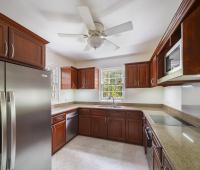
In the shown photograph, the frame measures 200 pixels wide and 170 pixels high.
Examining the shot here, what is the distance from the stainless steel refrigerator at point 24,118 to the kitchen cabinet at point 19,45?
20cm

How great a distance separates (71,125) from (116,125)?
1229 mm

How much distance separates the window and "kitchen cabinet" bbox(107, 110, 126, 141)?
835 millimetres

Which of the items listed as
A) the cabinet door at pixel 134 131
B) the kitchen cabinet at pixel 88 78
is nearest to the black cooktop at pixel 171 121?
the cabinet door at pixel 134 131

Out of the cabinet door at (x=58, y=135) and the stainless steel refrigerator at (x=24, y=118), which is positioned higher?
the stainless steel refrigerator at (x=24, y=118)

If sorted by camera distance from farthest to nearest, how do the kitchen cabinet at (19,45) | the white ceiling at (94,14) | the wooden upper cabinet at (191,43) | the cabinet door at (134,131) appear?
the cabinet door at (134,131), the white ceiling at (94,14), the kitchen cabinet at (19,45), the wooden upper cabinet at (191,43)

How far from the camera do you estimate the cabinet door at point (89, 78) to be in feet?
13.1

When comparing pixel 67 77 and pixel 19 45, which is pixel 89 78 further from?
pixel 19 45

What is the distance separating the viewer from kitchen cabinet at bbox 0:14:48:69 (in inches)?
52.7

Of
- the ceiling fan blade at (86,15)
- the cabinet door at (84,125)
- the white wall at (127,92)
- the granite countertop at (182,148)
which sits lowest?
the cabinet door at (84,125)

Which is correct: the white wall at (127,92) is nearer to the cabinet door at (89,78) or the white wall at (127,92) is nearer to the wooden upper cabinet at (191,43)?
the cabinet door at (89,78)

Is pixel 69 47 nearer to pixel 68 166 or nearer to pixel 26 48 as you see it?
pixel 26 48

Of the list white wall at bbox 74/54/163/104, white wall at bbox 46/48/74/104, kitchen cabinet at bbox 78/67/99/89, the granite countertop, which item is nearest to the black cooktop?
the granite countertop

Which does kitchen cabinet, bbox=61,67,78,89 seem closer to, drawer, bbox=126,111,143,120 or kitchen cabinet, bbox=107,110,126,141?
kitchen cabinet, bbox=107,110,126,141

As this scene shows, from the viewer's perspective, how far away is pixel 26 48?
1.62 meters
